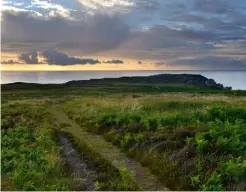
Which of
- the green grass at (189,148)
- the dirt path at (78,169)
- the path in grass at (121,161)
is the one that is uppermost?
the green grass at (189,148)

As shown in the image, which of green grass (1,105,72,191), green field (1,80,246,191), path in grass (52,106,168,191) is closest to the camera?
green grass (1,105,72,191)

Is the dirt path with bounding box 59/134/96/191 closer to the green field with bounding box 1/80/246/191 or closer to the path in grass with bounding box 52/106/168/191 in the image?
the green field with bounding box 1/80/246/191

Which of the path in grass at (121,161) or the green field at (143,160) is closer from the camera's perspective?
the green field at (143,160)

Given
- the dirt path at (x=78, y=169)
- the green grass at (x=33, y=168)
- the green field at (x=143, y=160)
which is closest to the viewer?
the green grass at (x=33, y=168)

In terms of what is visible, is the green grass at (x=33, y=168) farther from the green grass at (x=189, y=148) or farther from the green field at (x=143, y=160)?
the green grass at (x=189, y=148)

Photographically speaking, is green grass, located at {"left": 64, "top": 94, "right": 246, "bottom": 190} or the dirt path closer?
green grass, located at {"left": 64, "top": 94, "right": 246, "bottom": 190}

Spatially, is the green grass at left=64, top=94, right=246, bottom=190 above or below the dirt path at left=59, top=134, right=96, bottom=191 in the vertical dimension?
above

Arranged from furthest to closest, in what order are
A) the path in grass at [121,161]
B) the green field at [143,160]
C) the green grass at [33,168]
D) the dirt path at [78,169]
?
the path in grass at [121,161] → the dirt path at [78,169] → the green field at [143,160] → the green grass at [33,168]

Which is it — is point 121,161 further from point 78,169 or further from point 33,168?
point 33,168

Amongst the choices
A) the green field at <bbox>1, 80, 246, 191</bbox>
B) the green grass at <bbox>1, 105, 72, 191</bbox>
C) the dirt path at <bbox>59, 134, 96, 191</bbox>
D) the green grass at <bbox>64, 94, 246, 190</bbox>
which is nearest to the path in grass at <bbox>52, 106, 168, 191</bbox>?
the green field at <bbox>1, 80, 246, 191</bbox>

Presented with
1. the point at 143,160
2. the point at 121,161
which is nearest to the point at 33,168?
the point at 121,161

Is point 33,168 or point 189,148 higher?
point 189,148

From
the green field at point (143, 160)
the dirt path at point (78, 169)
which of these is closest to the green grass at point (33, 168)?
the green field at point (143, 160)

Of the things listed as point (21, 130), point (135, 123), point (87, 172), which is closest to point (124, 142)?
point (135, 123)
